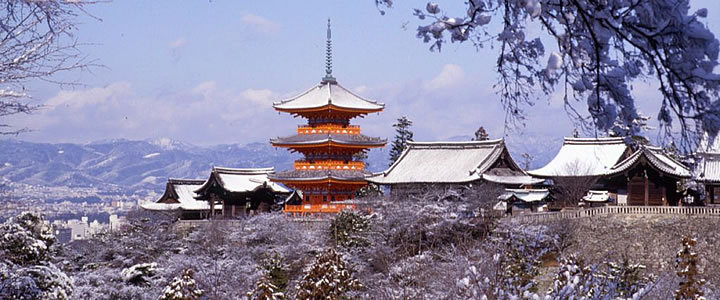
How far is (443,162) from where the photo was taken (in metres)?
33.7

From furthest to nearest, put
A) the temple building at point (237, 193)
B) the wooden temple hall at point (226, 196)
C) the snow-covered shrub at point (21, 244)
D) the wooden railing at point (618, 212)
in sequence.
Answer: the wooden temple hall at point (226, 196) → the temple building at point (237, 193) → the wooden railing at point (618, 212) → the snow-covered shrub at point (21, 244)

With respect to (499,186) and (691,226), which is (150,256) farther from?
(691,226)

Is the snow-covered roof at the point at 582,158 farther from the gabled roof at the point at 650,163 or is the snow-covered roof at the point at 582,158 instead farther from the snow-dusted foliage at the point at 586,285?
the snow-dusted foliage at the point at 586,285

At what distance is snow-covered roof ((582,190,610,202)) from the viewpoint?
32.5 metres

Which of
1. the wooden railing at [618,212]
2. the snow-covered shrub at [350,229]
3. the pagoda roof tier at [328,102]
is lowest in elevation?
the snow-covered shrub at [350,229]

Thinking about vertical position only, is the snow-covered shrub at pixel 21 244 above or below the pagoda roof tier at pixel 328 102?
below

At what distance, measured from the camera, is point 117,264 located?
102 feet

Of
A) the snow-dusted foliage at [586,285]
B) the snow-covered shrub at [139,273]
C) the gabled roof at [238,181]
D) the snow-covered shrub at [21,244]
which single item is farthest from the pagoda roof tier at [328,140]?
the snow-dusted foliage at [586,285]

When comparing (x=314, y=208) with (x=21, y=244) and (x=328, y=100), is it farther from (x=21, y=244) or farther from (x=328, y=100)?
(x=21, y=244)

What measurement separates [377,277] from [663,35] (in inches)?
851

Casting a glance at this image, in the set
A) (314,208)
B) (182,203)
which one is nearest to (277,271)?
(314,208)

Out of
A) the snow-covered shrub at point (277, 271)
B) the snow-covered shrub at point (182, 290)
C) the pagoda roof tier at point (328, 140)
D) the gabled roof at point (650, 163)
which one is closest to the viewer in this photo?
the snow-covered shrub at point (182, 290)

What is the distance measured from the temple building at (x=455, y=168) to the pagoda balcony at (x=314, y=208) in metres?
1.75

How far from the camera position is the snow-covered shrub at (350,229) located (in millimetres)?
28656
